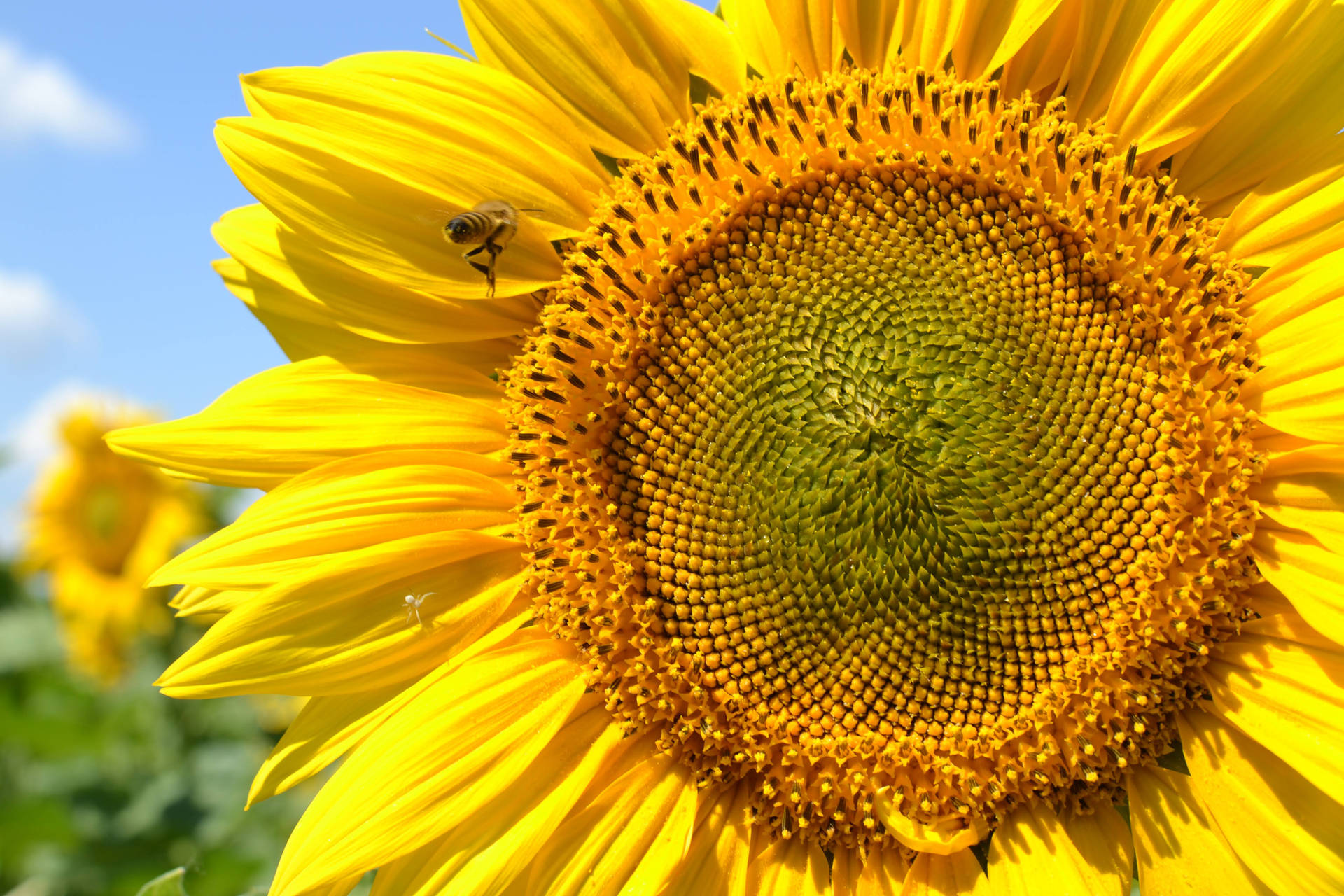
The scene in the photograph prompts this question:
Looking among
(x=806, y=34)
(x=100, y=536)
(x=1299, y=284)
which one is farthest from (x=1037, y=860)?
(x=100, y=536)

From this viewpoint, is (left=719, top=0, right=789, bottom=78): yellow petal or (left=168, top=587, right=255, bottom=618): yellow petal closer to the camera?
(left=719, top=0, right=789, bottom=78): yellow petal

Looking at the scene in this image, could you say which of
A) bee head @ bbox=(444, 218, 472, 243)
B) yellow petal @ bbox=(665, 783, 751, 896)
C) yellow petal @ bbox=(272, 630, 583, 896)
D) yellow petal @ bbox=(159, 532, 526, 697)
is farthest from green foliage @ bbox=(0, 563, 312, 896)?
bee head @ bbox=(444, 218, 472, 243)

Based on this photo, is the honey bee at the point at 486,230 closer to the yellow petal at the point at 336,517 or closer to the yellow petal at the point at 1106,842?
the yellow petal at the point at 336,517

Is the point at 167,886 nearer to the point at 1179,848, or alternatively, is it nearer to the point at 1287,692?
the point at 1179,848

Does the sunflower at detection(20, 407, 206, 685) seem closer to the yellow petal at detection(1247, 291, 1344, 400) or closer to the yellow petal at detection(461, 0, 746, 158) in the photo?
the yellow petal at detection(461, 0, 746, 158)

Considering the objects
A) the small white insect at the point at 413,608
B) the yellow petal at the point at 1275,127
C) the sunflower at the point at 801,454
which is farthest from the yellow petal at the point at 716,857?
the yellow petal at the point at 1275,127

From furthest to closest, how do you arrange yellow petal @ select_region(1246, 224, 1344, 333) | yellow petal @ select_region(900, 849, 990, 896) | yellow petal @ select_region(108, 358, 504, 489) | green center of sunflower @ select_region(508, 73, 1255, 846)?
1. yellow petal @ select_region(108, 358, 504, 489)
2. yellow petal @ select_region(900, 849, 990, 896)
3. green center of sunflower @ select_region(508, 73, 1255, 846)
4. yellow petal @ select_region(1246, 224, 1344, 333)

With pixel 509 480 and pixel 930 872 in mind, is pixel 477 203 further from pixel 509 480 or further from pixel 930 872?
pixel 930 872
